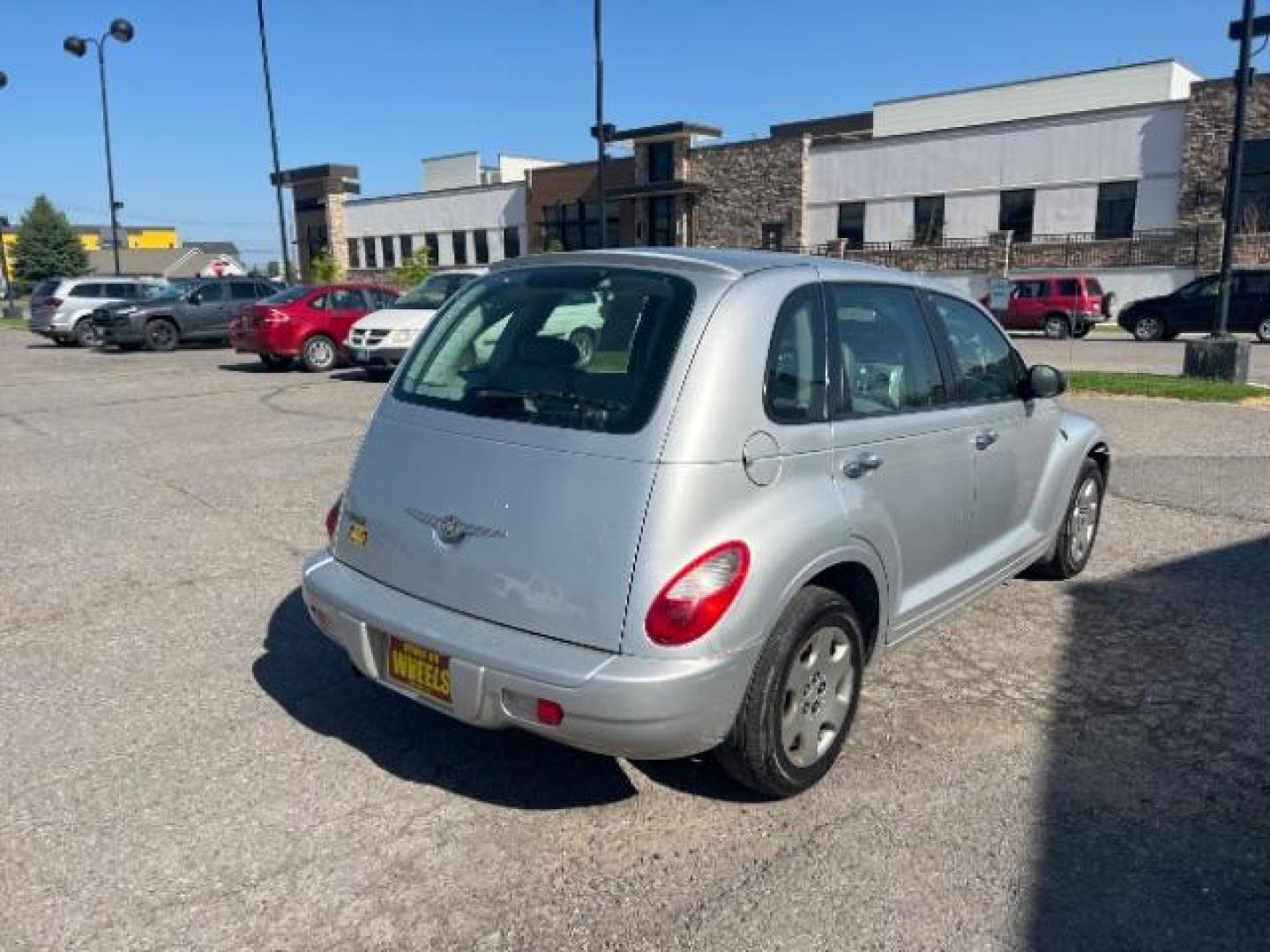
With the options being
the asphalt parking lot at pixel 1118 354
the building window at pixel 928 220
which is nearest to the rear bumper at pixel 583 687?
the asphalt parking lot at pixel 1118 354

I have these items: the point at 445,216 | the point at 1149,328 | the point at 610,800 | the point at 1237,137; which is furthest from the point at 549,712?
the point at 445,216

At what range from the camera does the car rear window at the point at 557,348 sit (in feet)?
9.88

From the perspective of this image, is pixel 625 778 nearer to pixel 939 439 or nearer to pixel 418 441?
pixel 418 441

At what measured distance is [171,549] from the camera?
19.5 ft

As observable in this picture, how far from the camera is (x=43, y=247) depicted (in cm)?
8369

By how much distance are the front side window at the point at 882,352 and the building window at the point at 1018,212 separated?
122ft

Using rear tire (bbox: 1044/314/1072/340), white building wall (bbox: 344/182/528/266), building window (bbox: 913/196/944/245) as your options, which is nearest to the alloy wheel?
rear tire (bbox: 1044/314/1072/340)

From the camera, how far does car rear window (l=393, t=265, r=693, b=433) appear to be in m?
3.01

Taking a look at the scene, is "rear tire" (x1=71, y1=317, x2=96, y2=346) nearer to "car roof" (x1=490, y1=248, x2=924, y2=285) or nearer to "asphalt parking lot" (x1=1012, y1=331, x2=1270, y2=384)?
"asphalt parking lot" (x1=1012, y1=331, x2=1270, y2=384)

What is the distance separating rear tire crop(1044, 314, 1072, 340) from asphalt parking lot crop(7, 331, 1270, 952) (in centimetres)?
2371

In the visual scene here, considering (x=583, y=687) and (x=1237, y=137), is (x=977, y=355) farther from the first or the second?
(x=1237, y=137)

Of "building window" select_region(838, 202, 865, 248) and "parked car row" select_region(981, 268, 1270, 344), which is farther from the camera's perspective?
"building window" select_region(838, 202, 865, 248)

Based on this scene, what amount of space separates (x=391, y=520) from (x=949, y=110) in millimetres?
51402

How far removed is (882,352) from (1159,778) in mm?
1755
